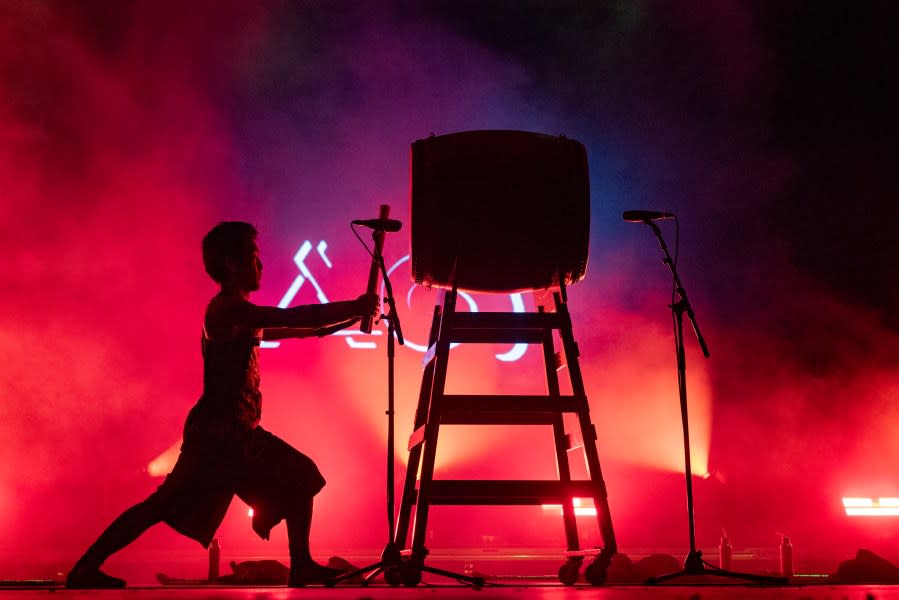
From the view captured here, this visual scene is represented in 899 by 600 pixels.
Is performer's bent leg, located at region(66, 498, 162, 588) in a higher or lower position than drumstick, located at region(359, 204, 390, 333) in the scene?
lower

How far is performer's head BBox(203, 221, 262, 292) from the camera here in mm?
2957

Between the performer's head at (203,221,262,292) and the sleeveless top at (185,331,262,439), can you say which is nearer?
the sleeveless top at (185,331,262,439)

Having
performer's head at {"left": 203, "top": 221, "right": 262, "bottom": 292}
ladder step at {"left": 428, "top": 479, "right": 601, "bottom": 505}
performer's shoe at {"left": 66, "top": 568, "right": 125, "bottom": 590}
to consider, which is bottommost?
performer's shoe at {"left": 66, "top": 568, "right": 125, "bottom": 590}

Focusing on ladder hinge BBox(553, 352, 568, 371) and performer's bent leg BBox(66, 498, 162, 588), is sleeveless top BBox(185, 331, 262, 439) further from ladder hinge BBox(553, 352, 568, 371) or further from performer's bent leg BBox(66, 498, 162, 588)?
ladder hinge BBox(553, 352, 568, 371)

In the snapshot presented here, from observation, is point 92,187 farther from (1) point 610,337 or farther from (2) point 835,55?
(2) point 835,55

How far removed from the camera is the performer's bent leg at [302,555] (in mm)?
2814

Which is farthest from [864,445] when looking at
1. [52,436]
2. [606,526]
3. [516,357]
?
[52,436]

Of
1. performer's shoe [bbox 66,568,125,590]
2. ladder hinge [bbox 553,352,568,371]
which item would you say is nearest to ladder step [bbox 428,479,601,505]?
ladder hinge [bbox 553,352,568,371]

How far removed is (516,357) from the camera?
6395mm

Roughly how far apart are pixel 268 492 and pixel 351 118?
14.3 feet

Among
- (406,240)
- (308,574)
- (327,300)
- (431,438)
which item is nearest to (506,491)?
(431,438)

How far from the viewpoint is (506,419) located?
10.1 ft

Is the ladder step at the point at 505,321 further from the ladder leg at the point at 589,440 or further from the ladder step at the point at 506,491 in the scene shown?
the ladder step at the point at 506,491

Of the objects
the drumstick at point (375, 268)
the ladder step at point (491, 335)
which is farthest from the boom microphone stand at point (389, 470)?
the ladder step at point (491, 335)
